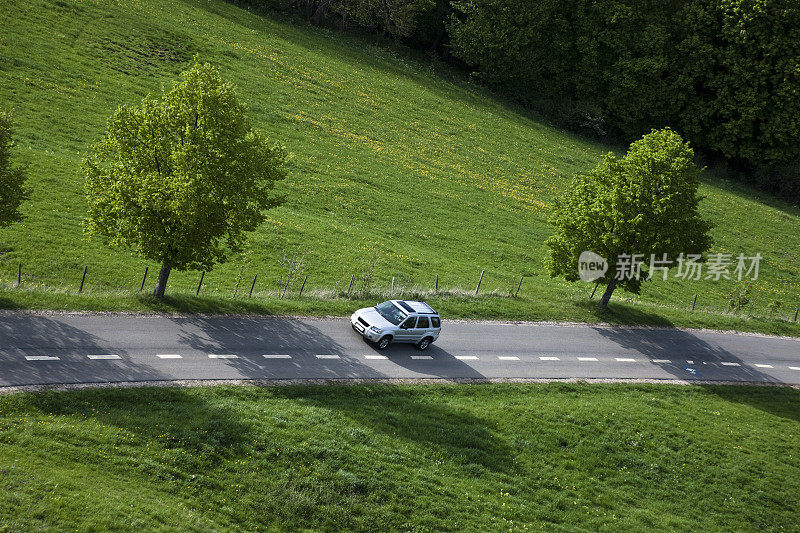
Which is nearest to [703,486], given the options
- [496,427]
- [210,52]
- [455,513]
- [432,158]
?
[496,427]

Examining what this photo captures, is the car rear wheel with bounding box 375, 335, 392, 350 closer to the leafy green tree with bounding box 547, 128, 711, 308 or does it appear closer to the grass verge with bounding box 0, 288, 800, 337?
the grass verge with bounding box 0, 288, 800, 337

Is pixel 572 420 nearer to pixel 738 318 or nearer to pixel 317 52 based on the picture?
pixel 738 318

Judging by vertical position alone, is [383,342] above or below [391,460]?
above

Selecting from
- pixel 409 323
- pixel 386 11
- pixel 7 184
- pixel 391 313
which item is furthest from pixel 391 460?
pixel 386 11

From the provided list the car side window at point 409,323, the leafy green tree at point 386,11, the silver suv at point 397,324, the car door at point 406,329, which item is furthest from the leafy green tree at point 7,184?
the leafy green tree at point 386,11

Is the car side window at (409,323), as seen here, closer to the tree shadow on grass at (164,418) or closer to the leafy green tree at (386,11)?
the tree shadow on grass at (164,418)

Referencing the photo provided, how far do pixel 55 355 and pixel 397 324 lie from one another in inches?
496

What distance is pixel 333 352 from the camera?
25.3 meters

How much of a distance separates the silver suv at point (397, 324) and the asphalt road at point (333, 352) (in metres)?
0.56

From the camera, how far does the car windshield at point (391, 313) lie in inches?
1049

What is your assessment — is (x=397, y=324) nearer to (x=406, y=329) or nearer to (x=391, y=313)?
(x=406, y=329)

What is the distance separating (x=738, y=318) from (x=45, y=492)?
39774 millimetres

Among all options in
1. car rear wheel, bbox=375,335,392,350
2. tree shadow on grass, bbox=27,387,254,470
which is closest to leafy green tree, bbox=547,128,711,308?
car rear wheel, bbox=375,335,392,350

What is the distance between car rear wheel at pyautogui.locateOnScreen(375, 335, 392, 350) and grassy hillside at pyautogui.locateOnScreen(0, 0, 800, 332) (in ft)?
13.4
